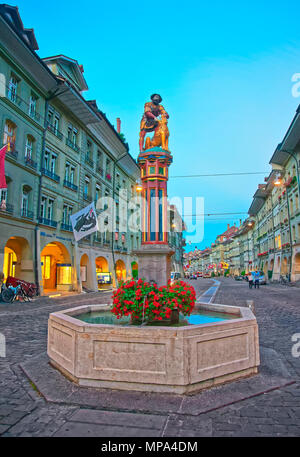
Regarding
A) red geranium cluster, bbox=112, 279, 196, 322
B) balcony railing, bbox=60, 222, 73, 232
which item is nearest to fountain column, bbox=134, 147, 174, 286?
red geranium cluster, bbox=112, 279, 196, 322

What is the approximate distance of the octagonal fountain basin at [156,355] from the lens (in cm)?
430

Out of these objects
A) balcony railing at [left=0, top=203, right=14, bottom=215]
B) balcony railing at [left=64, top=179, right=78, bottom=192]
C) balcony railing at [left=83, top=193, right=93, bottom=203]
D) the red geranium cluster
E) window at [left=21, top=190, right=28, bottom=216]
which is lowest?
the red geranium cluster

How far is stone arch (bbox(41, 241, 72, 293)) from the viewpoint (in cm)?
2661

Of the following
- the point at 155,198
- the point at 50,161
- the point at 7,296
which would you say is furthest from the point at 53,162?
the point at 155,198

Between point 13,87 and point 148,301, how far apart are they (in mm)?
20663

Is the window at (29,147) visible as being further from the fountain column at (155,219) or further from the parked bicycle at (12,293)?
the fountain column at (155,219)

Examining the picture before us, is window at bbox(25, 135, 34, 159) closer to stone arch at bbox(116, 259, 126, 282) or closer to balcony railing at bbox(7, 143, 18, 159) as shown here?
balcony railing at bbox(7, 143, 18, 159)

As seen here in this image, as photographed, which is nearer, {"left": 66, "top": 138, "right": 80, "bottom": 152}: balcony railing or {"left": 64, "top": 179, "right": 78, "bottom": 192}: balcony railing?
{"left": 64, "top": 179, "right": 78, "bottom": 192}: balcony railing

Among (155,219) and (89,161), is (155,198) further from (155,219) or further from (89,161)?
(89,161)

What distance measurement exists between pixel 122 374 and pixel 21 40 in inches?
846

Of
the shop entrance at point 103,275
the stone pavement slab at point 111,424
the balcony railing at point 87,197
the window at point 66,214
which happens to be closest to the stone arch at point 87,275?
the shop entrance at point 103,275

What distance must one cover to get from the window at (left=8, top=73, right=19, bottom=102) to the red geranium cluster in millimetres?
19174
